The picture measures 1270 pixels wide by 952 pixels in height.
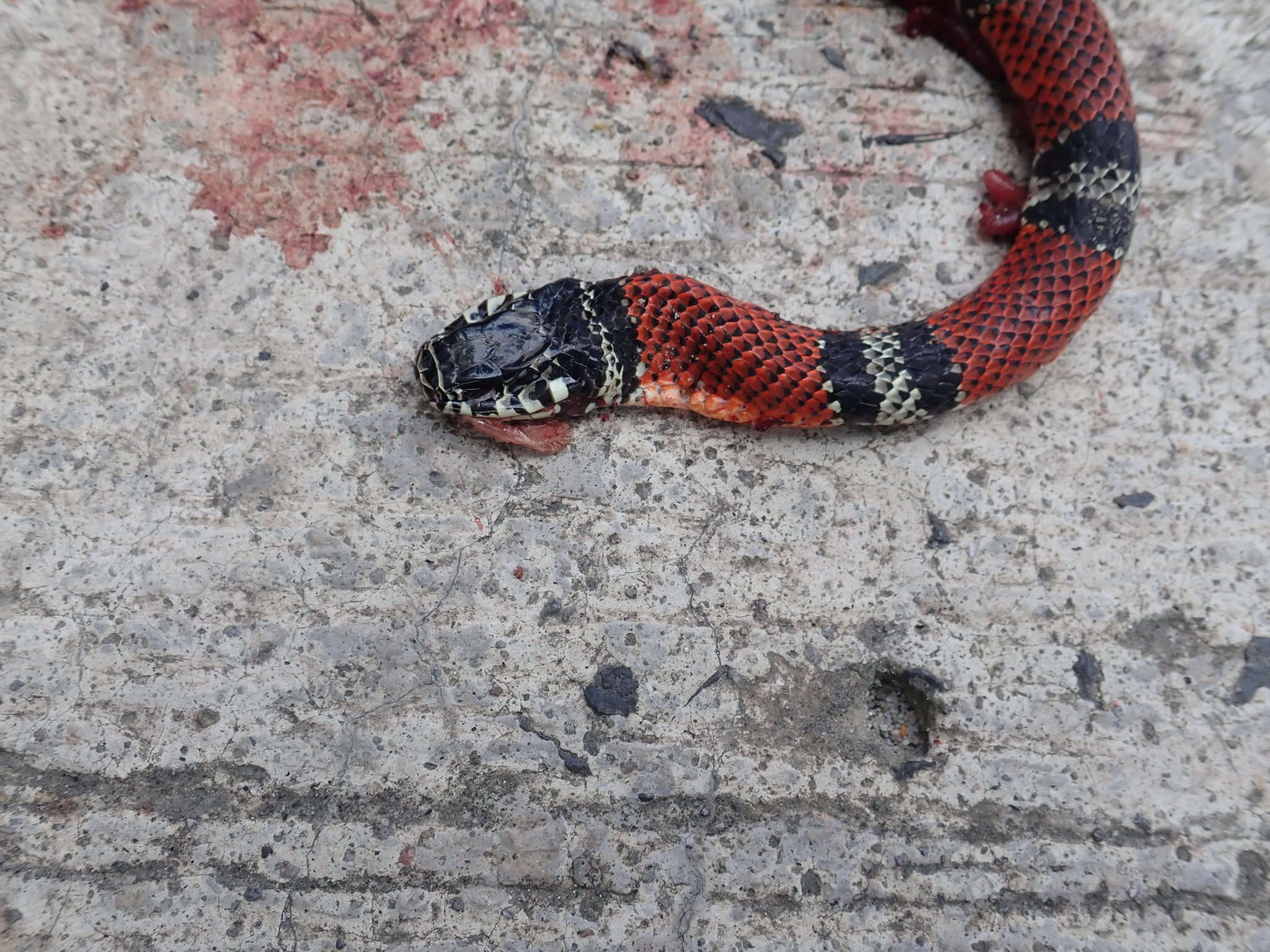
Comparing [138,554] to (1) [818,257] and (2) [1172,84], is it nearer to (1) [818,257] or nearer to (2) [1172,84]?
(1) [818,257]

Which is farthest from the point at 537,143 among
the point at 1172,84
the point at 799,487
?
the point at 1172,84

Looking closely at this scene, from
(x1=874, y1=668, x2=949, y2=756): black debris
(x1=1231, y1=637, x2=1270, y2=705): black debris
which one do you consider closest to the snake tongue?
(x1=874, y1=668, x2=949, y2=756): black debris

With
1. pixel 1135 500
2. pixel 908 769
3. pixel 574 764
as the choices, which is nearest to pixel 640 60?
pixel 1135 500

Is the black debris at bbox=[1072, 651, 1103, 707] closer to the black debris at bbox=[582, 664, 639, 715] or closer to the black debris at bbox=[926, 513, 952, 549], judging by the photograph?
the black debris at bbox=[926, 513, 952, 549]

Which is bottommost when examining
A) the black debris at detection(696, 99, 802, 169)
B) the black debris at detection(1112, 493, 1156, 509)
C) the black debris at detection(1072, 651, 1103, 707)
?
the black debris at detection(1072, 651, 1103, 707)

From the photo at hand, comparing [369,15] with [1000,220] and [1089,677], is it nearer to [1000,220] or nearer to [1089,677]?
[1000,220]

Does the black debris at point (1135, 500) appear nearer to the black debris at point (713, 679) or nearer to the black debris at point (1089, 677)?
the black debris at point (1089, 677)
